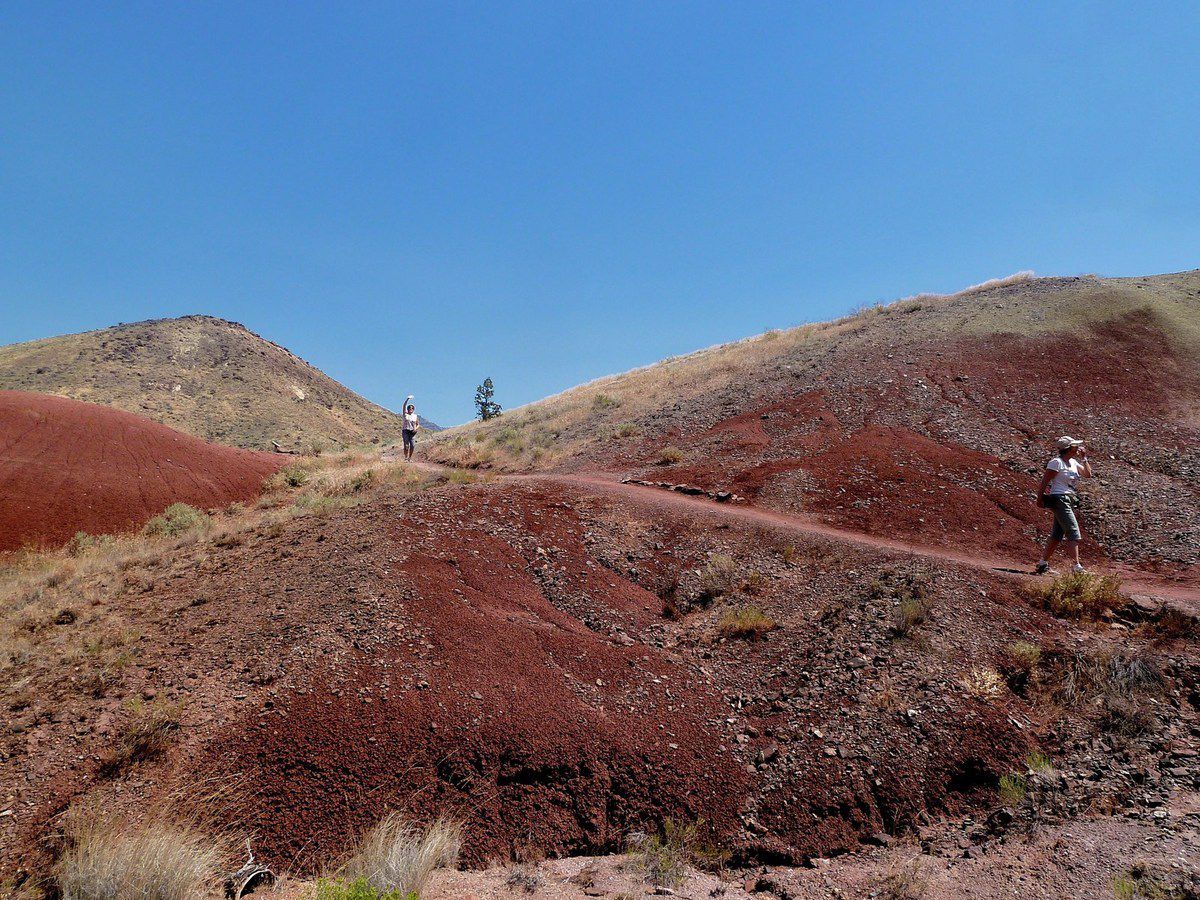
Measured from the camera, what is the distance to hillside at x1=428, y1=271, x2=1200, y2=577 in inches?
396

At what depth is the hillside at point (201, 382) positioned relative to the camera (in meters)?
42.2

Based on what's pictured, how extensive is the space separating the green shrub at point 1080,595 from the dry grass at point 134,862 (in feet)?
28.4

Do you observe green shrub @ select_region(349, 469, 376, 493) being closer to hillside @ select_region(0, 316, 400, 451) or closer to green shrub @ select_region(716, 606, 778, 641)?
green shrub @ select_region(716, 606, 778, 641)

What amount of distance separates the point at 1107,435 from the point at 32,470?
23.6 meters

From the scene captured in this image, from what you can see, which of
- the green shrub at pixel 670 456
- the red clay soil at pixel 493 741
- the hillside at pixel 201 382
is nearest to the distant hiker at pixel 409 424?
the green shrub at pixel 670 456

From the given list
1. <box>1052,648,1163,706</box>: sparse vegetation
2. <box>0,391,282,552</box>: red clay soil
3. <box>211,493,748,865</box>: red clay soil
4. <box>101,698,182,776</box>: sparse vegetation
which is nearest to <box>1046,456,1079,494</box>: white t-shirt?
<box>1052,648,1163,706</box>: sparse vegetation

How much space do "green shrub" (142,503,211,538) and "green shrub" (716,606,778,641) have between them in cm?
1044

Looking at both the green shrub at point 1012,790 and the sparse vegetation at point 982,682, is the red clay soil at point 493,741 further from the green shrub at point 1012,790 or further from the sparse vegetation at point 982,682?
the sparse vegetation at point 982,682

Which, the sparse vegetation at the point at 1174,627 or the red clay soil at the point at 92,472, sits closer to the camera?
the sparse vegetation at the point at 1174,627

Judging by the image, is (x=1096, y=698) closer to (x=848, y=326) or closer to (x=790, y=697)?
(x=790, y=697)

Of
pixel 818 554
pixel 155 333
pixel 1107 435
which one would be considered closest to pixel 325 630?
pixel 818 554

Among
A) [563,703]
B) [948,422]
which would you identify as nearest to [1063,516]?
[948,422]

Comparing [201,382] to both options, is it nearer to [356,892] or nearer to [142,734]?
[142,734]

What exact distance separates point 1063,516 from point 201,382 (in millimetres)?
59214
